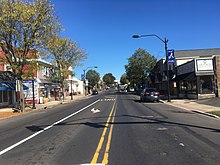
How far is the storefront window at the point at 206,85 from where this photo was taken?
104 ft

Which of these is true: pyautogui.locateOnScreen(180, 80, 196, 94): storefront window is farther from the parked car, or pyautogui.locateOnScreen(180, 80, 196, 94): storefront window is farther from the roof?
the roof

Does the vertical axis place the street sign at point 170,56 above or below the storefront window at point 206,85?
above

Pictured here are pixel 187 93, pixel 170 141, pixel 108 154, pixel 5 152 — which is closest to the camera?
pixel 108 154

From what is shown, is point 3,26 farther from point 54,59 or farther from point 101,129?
point 54,59

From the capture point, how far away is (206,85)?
1259 inches

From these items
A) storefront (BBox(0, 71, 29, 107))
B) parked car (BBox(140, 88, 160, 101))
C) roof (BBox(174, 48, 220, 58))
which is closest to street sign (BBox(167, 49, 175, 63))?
parked car (BBox(140, 88, 160, 101))

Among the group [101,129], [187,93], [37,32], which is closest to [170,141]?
[101,129]

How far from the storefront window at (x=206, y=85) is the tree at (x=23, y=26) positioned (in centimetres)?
1809

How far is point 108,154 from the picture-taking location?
720cm

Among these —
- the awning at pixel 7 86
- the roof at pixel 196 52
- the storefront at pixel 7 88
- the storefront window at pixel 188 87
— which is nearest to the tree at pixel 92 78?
the roof at pixel 196 52

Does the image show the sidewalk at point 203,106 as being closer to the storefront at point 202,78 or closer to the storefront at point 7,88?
the storefront at point 202,78

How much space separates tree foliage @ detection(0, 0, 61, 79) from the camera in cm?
2209

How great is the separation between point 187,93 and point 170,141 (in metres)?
29.1

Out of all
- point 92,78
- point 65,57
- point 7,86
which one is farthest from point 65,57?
Result: point 92,78
